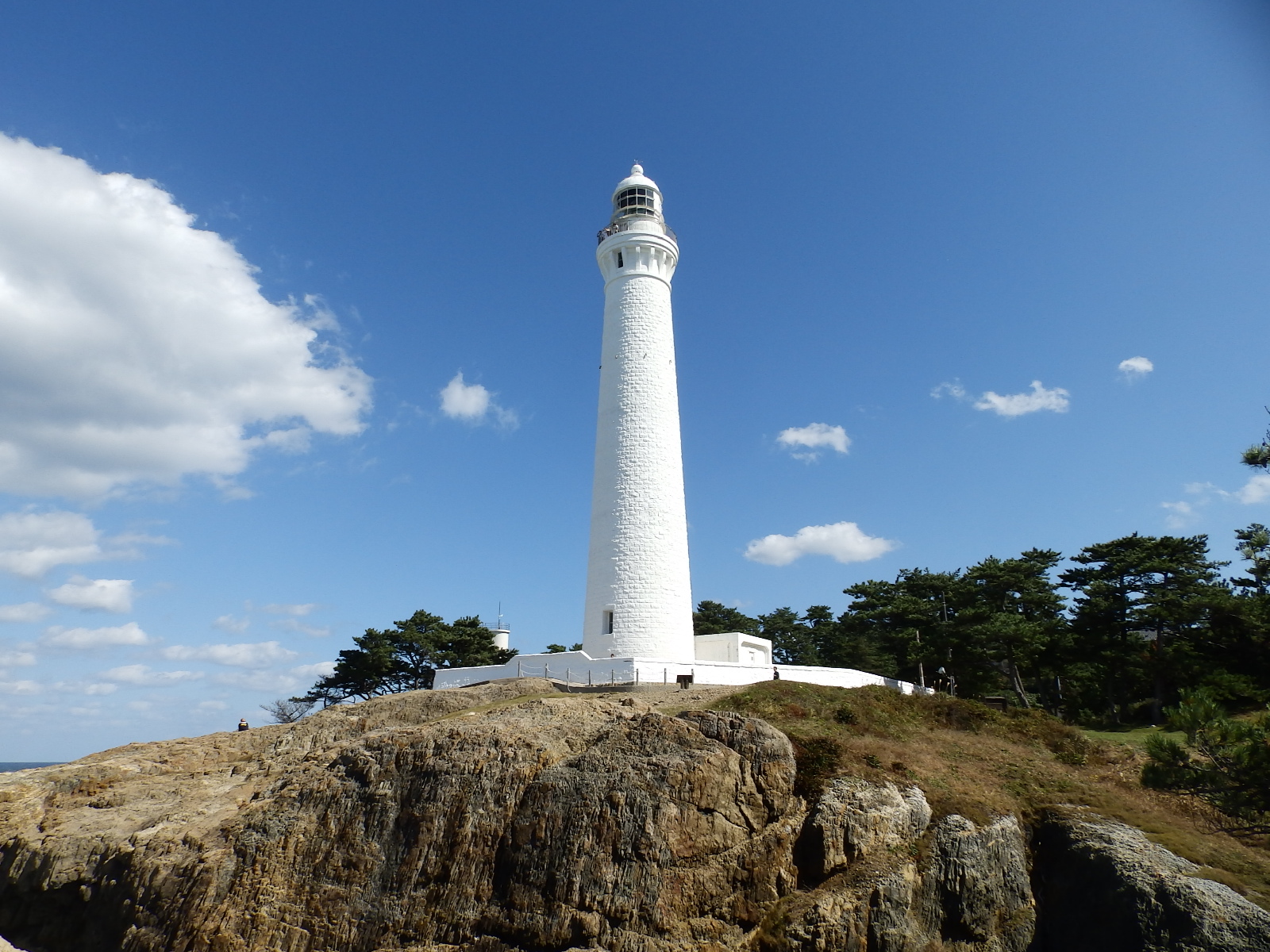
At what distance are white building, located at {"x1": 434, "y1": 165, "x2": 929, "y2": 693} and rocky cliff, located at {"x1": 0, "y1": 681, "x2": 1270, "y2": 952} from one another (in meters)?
9.05

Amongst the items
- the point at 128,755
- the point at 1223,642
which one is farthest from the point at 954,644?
the point at 128,755

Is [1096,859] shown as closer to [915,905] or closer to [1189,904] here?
[1189,904]

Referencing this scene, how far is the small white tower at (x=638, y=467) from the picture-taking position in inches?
1168

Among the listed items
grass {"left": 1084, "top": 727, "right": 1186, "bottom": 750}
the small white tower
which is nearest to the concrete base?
the small white tower

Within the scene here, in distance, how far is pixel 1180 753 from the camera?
14430 millimetres

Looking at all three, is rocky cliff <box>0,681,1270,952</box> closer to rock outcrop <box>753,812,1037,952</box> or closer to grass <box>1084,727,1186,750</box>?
rock outcrop <box>753,812,1037,952</box>

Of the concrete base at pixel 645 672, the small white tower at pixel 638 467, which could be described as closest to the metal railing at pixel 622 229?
the small white tower at pixel 638 467

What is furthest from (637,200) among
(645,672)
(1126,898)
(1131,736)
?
(1126,898)

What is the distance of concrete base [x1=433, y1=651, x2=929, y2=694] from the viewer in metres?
26.7

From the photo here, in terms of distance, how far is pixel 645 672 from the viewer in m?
26.7

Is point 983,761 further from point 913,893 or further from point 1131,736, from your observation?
point 1131,736

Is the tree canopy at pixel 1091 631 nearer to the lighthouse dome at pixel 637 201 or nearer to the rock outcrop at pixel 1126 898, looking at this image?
the rock outcrop at pixel 1126 898

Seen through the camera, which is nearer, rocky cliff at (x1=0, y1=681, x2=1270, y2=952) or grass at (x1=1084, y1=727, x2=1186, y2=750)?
rocky cliff at (x1=0, y1=681, x2=1270, y2=952)

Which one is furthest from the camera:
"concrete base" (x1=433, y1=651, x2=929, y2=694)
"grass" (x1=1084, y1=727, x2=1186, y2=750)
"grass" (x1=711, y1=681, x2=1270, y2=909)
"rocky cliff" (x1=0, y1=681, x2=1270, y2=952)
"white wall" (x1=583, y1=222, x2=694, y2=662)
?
"white wall" (x1=583, y1=222, x2=694, y2=662)
